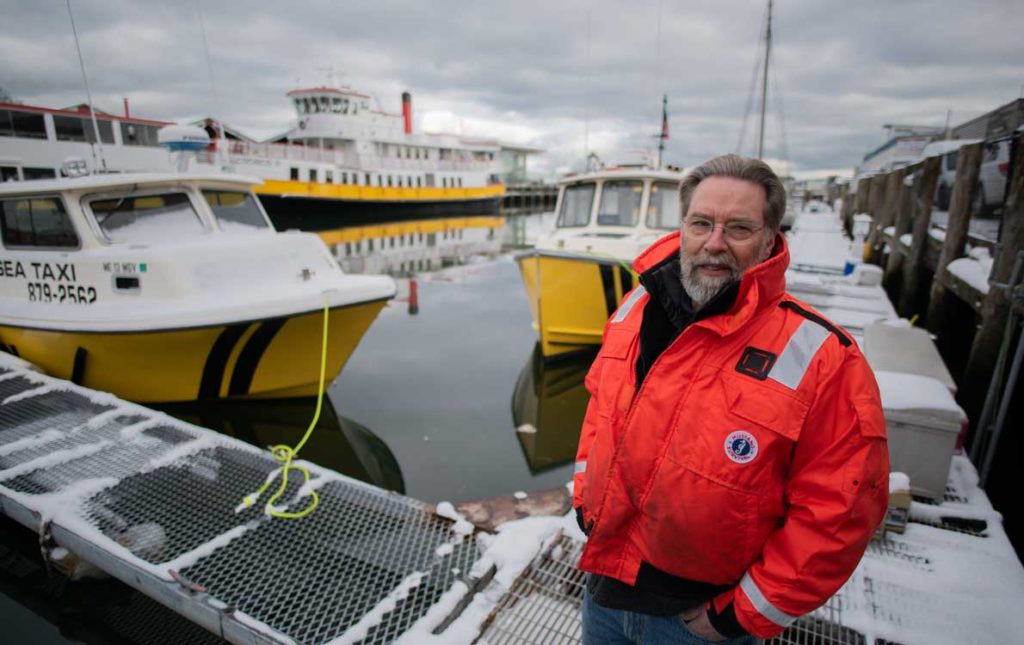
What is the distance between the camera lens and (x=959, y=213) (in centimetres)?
633

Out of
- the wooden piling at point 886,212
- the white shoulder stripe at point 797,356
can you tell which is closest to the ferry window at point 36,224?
the white shoulder stripe at point 797,356

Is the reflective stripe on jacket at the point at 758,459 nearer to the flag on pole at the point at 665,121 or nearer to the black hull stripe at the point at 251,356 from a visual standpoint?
the black hull stripe at the point at 251,356

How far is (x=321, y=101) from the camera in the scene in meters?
32.2

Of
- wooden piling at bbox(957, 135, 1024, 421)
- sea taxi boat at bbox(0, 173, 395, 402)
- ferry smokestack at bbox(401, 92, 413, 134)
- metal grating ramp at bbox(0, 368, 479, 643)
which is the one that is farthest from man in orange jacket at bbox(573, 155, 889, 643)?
ferry smokestack at bbox(401, 92, 413, 134)

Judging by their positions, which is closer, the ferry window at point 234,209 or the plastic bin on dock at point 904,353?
the plastic bin on dock at point 904,353

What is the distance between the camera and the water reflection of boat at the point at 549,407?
18.8 feet

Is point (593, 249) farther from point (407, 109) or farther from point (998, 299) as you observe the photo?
point (407, 109)

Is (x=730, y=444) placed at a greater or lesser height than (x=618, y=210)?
lesser

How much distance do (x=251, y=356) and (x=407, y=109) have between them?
1473 inches

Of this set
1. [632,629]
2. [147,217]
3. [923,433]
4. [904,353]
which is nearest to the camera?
[632,629]

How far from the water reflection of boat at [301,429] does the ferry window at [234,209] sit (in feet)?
6.88

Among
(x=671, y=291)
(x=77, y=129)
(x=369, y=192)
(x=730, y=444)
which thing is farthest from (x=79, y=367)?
(x=369, y=192)

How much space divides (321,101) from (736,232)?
35.4 meters

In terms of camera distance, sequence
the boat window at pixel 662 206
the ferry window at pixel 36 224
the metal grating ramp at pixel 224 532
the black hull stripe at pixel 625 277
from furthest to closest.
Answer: the boat window at pixel 662 206, the black hull stripe at pixel 625 277, the ferry window at pixel 36 224, the metal grating ramp at pixel 224 532
